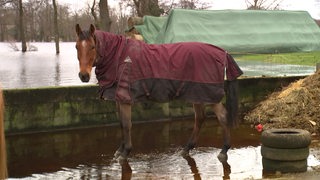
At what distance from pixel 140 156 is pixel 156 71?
136cm

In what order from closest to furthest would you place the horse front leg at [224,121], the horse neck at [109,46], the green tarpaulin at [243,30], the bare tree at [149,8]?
the horse neck at [109,46] → the horse front leg at [224,121] → the green tarpaulin at [243,30] → the bare tree at [149,8]

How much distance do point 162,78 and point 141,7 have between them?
23.9m

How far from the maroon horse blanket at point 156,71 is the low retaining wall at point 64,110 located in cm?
283

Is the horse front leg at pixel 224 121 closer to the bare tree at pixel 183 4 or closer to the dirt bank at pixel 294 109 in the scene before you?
the dirt bank at pixel 294 109

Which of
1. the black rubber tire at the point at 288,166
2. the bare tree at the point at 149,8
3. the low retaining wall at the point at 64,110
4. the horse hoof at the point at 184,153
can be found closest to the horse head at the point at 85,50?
the horse hoof at the point at 184,153

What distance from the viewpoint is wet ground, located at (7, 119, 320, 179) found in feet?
19.9

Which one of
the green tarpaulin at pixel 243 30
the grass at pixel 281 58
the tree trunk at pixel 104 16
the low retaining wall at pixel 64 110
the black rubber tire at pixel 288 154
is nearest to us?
the black rubber tire at pixel 288 154

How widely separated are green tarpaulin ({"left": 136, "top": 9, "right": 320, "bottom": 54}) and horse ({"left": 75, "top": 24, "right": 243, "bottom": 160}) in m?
4.57

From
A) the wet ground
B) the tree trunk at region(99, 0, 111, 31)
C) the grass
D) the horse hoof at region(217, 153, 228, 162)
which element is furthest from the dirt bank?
the tree trunk at region(99, 0, 111, 31)

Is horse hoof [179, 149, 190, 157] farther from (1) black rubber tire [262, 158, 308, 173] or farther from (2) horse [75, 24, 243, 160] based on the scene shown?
(1) black rubber tire [262, 158, 308, 173]

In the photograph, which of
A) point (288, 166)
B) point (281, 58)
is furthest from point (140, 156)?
point (281, 58)

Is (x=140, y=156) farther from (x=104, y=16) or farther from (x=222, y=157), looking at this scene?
(x=104, y=16)

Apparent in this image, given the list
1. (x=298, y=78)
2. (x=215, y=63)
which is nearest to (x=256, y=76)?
(x=298, y=78)

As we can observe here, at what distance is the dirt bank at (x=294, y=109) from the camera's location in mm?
9055
